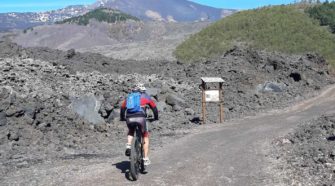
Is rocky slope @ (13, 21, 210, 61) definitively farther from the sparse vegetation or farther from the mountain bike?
the mountain bike

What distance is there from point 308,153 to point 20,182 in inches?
264

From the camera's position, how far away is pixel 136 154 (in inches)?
438

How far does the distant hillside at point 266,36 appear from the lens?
164ft

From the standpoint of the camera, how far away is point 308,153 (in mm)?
13305

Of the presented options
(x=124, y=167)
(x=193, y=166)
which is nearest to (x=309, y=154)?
(x=193, y=166)

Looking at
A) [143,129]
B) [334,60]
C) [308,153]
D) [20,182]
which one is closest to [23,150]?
[20,182]

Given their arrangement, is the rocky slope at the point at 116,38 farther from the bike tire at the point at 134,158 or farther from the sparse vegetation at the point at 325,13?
the bike tire at the point at 134,158

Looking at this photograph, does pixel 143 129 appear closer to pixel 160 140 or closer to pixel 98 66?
pixel 160 140

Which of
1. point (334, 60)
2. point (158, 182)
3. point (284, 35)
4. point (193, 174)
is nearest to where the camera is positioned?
point (158, 182)

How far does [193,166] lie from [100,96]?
9.14 m

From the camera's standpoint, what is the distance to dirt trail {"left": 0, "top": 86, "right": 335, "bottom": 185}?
37.7ft

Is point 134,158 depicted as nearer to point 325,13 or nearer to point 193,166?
point 193,166

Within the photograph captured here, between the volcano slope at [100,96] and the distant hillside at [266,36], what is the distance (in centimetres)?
1425

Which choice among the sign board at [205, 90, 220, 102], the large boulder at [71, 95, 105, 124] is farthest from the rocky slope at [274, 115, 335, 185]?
the large boulder at [71, 95, 105, 124]
